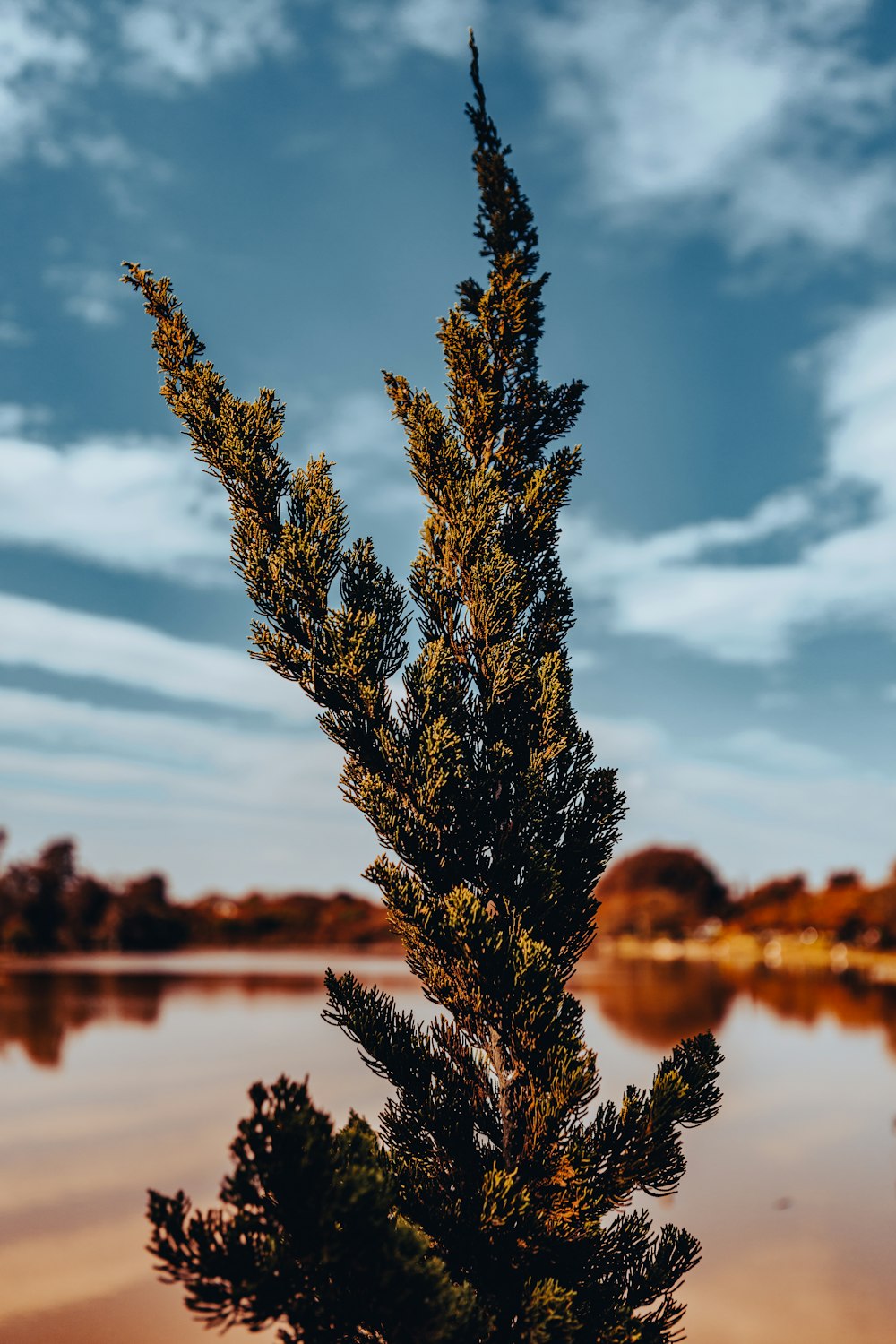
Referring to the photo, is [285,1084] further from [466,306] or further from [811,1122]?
[811,1122]

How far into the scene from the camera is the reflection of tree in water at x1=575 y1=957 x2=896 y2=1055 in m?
43.7

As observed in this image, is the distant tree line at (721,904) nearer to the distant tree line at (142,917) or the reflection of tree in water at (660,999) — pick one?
the reflection of tree in water at (660,999)

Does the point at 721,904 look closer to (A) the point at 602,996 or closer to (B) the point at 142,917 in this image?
(B) the point at 142,917

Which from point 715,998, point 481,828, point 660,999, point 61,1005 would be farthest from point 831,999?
point 481,828

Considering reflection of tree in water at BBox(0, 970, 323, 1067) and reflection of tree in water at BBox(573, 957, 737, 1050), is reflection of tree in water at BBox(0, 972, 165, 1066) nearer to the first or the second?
reflection of tree in water at BBox(0, 970, 323, 1067)

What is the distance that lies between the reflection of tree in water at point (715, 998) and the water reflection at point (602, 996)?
62mm

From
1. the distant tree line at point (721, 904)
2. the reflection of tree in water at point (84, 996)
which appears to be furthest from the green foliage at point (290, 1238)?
the distant tree line at point (721, 904)

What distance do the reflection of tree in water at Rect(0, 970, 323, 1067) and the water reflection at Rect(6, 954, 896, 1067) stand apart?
60 millimetres

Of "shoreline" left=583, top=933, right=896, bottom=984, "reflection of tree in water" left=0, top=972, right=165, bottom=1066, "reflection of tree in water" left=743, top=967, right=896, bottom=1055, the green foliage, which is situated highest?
the green foliage

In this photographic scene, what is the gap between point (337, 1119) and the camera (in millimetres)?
22453

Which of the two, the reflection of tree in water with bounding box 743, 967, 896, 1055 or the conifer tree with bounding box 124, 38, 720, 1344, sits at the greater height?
the conifer tree with bounding box 124, 38, 720, 1344

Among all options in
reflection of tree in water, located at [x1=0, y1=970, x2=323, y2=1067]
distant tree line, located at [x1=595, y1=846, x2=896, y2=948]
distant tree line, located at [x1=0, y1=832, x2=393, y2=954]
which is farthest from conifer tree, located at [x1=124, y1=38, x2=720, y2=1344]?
distant tree line, located at [x1=0, y1=832, x2=393, y2=954]

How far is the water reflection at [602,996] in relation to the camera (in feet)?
136

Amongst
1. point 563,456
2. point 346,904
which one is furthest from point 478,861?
point 346,904
